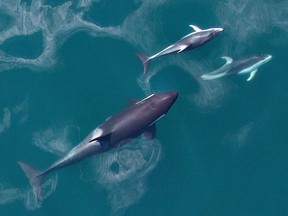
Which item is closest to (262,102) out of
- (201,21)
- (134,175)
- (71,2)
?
(201,21)

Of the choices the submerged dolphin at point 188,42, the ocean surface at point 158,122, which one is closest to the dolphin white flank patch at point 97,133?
the ocean surface at point 158,122

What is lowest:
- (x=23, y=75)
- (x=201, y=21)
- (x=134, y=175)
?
(x=134, y=175)

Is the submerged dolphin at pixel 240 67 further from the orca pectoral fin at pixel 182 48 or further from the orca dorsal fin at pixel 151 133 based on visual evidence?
the orca dorsal fin at pixel 151 133

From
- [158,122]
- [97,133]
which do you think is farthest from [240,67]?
[97,133]

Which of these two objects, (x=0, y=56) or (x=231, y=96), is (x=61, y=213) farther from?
(x=231, y=96)

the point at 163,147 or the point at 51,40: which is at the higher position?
the point at 51,40

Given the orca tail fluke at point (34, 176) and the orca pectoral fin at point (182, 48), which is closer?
the orca tail fluke at point (34, 176)
